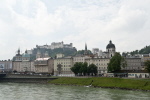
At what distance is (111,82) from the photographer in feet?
241

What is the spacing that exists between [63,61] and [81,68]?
106ft

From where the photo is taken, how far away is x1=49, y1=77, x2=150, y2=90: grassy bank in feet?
210

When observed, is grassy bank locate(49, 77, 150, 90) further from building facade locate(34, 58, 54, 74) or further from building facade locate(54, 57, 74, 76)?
building facade locate(34, 58, 54, 74)

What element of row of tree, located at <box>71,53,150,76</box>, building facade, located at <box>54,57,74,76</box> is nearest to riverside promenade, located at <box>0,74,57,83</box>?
row of tree, located at <box>71,53,150,76</box>

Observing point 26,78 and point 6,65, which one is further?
point 6,65

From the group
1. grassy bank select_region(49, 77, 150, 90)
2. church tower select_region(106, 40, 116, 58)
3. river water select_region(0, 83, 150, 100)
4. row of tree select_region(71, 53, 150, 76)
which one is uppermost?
church tower select_region(106, 40, 116, 58)

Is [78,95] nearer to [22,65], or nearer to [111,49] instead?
[111,49]

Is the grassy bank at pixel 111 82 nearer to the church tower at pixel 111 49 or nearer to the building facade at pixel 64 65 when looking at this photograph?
the church tower at pixel 111 49

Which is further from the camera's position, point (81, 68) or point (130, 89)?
point (81, 68)

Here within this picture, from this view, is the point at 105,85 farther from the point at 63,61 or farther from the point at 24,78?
the point at 63,61

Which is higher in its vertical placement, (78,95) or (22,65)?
(22,65)

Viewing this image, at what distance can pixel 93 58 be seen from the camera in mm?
121250

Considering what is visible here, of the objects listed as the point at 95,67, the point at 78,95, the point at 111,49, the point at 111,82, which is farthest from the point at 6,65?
the point at 78,95

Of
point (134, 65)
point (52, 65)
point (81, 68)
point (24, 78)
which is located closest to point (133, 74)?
point (81, 68)
